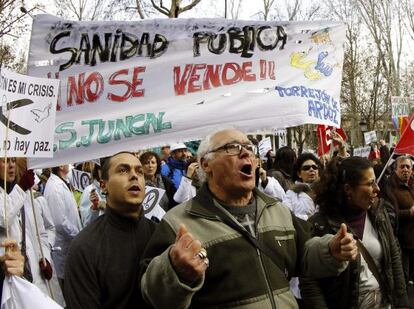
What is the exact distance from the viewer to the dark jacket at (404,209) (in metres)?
6.41

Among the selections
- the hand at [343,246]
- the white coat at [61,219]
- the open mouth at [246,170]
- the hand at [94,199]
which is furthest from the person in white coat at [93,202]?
the hand at [343,246]

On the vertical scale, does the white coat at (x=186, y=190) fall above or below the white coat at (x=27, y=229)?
above

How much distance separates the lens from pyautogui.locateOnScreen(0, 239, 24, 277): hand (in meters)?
3.07

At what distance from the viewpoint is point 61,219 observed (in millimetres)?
6211

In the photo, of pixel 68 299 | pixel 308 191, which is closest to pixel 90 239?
pixel 68 299

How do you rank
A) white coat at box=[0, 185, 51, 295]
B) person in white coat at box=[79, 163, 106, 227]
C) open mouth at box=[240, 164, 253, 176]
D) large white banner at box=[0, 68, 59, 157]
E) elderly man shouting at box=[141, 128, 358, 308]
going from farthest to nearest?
person in white coat at box=[79, 163, 106, 227]
white coat at box=[0, 185, 51, 295]
large white banner at box=[0, 68, 59, 157]
open mouth at box=[240, 164, 253, 176]
elderly man shouting at box=[141, 128, 358, 308]

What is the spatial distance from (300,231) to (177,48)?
2.00 m

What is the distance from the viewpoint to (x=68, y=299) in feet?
10.2

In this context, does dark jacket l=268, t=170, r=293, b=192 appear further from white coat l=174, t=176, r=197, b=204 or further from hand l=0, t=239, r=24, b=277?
hand l=0, t=239, r=24, b=277

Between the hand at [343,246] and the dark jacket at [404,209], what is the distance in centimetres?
363

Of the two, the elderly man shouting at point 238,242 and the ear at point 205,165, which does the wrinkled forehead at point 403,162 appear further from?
the ear at point 205,165

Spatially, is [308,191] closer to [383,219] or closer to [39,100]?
[383,219]

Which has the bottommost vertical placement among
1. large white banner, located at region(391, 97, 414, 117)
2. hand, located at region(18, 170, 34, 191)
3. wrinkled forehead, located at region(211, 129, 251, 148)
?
hand, located at region(18, 170, 34, 191)

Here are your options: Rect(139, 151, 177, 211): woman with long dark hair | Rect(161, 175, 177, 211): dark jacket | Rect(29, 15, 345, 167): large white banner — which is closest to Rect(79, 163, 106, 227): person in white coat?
Rect(139, 151, 177, 211): woman with long dark hair
